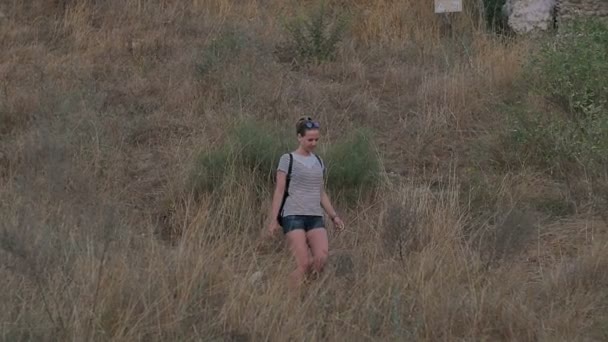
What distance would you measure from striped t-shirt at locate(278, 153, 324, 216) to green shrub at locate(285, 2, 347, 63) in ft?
15.0

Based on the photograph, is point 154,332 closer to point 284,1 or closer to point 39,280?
point 39,280

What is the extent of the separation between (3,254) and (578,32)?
267 inches

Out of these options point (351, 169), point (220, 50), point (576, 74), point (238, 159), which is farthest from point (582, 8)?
point (238, 159)

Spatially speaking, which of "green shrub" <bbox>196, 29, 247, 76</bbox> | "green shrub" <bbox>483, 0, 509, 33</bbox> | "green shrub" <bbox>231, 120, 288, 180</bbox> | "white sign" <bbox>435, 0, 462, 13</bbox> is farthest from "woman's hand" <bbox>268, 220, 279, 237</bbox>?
"green shrub" <bbox>483, 0, 509, 33</bbox>

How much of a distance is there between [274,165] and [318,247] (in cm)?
167

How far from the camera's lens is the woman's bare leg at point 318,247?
564 centimetres

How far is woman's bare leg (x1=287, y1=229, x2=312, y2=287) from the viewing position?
18.0 feet

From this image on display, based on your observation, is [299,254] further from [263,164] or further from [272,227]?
[263,164]

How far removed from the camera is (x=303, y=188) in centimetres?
582

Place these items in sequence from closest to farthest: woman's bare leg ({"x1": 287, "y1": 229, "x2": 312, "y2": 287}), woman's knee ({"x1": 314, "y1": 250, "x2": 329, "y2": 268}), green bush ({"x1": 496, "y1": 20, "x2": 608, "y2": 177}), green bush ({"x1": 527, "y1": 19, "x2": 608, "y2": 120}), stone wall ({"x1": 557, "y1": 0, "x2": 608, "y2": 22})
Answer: woman's bare leg ({"x1": 287, "y1": 229, "x2": 312, "y2": 287}) < woman's knee ({"x1": 314, "y1": 250, "x2": 329, "y2": 268}) < green bush ({"x1": 496, "y1": 20, "x2": 608, "y2": 177}) < green bush ({"x1": 527, "y1": 19, "x2": 608, "y2": 120}) < stone wall ({"x1": 557, "y1": 0, "x2": 608, "y2": 22})

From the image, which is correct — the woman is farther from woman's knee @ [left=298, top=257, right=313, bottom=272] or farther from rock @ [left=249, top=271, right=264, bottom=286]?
rock @ [left=249, top=271, right=264, bottom=286]

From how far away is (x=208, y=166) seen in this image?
7.16m

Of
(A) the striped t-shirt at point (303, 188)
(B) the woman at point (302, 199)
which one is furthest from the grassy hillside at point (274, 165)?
(A) the striped t-shirt at point (303, 188)

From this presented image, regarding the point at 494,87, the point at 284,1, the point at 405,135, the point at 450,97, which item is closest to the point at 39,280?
the point at 405,135
